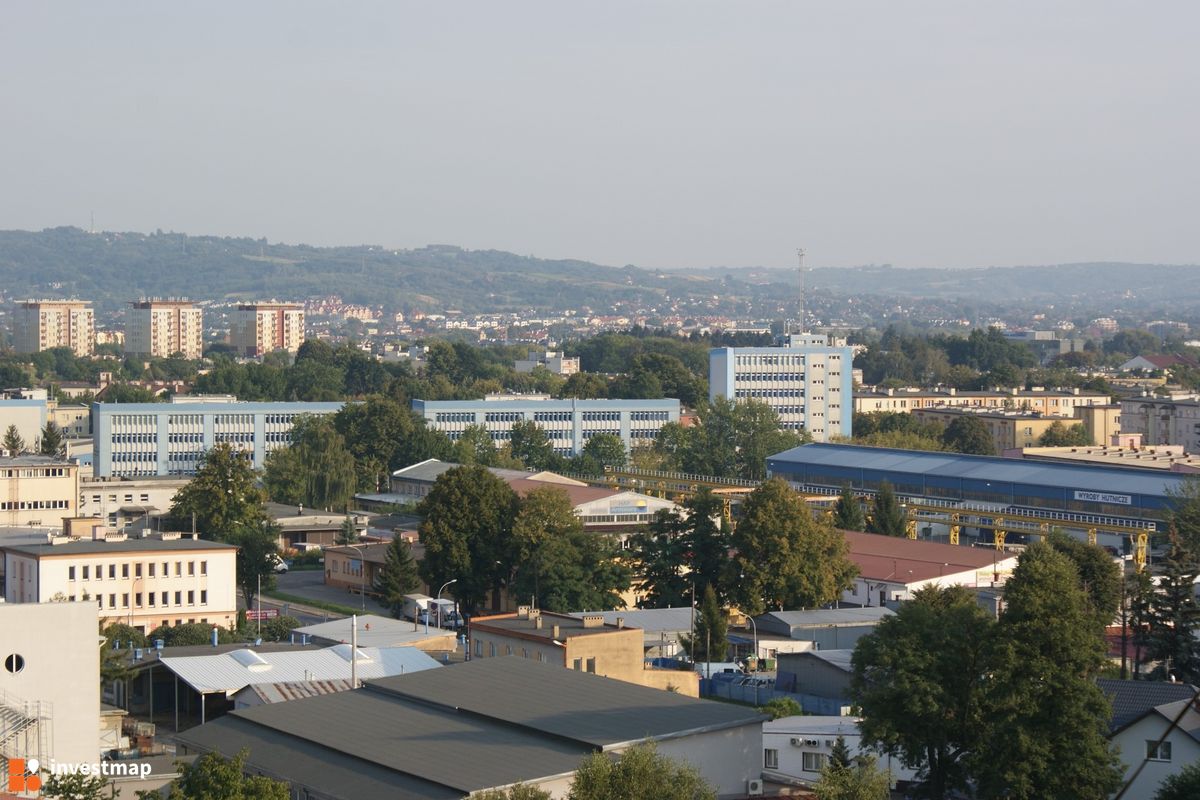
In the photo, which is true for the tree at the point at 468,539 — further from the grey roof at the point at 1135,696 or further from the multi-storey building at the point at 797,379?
the multi-storey building at the point at 797,379

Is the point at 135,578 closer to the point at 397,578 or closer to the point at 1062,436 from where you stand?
the point at 397,578

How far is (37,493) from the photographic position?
44906mm

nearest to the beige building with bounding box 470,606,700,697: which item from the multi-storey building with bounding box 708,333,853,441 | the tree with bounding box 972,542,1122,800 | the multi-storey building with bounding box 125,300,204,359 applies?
the tree with bounding box 972,542,1122,800

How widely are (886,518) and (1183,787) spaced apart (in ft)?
83.7

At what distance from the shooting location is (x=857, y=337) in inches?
6762

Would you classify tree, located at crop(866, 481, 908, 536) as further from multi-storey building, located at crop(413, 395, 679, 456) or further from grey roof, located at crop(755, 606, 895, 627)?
→ multi-storey building, located at crop(413, 395, 679, 456)

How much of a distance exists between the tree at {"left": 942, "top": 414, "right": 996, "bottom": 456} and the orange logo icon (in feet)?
168

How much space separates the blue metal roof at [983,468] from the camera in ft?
150

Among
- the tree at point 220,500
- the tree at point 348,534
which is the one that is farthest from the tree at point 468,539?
the tree at point 348,534

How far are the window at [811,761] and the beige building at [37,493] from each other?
89.0 feet

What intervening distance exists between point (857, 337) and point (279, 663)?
148593 millimetres

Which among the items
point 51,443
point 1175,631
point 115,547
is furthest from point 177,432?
point 1175,631

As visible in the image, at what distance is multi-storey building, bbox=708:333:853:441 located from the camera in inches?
3002

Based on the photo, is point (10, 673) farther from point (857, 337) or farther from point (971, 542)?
point (857, 337)
